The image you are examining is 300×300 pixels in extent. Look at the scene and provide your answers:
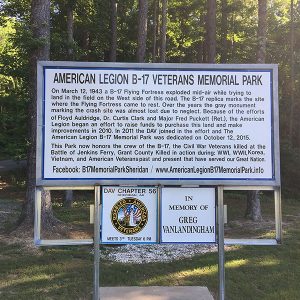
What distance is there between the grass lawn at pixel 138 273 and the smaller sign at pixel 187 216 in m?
1.42

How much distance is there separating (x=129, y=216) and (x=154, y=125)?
1034 mm

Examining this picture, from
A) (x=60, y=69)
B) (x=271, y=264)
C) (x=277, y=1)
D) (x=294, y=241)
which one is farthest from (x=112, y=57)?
(x=277, y=1)

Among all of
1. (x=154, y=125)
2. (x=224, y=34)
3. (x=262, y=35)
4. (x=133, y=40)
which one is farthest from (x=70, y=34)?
(x=154, y=125)

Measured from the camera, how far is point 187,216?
505 cm

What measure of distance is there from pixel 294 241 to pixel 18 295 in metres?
6.02

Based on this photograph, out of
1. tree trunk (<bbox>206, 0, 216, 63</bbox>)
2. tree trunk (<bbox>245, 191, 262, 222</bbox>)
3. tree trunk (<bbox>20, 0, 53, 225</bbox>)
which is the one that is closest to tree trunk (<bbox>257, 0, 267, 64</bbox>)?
tree trunk (<bbox>245, 191, 262, 222</bbox>)

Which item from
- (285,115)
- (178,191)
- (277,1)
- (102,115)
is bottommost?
(178,191)

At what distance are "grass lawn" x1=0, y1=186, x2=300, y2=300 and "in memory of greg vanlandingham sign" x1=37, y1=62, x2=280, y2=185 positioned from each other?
1934 millimetres

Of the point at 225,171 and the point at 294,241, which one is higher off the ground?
the point at 225,171

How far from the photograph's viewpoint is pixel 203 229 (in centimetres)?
505

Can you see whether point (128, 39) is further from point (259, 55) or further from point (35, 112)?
point (35, 112)

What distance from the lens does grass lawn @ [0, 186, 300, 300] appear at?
606 cm

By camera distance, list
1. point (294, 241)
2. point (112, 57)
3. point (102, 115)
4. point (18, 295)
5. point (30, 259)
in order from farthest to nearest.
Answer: point (112, 57) < point (294, 241) < point (30, 259) < point (18, 295) < point (102, 115)

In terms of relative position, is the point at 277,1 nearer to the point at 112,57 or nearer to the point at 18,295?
the point at 112,57
